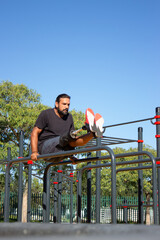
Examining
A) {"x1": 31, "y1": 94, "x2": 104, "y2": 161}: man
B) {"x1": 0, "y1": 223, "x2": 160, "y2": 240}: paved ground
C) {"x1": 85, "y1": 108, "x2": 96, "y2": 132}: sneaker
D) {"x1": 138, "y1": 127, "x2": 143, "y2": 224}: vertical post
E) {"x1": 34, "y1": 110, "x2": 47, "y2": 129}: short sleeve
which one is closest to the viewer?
{"x1": 0, "y1": 223, "x2": 160, "y2": 240}: paved ground

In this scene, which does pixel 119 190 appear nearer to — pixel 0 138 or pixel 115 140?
pixel 0 138

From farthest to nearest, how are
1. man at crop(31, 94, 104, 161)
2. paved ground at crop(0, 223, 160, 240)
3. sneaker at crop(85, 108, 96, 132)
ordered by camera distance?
man at crop(31, 94, 104, 161) < sneaker at crop(85, 108, 96, 132) < paved ground at crop(0, 223, 160, 240)

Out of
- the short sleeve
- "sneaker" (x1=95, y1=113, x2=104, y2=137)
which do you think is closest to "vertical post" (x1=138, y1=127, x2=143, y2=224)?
the short sleeve

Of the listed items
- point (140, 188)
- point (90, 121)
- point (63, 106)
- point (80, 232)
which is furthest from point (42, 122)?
point (140, 188)

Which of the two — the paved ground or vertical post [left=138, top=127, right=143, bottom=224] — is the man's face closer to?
vertical post [left=138, top=127, right=143, bottom=224]

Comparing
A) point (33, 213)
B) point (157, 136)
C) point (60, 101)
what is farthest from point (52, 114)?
point (33, 213)

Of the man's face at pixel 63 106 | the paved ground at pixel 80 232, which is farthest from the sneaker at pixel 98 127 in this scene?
the paved ground at pixel 80 232

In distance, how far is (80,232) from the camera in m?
1.49

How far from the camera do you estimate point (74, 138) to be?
423 cm

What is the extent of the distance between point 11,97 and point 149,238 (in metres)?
23.0

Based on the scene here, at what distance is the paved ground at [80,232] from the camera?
142 cm

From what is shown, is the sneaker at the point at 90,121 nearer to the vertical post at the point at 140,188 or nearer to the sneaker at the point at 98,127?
the sneaker at the point at 98,127

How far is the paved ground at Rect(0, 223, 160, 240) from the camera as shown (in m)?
1.42

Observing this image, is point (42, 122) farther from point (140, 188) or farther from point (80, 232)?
point (140, 188)
